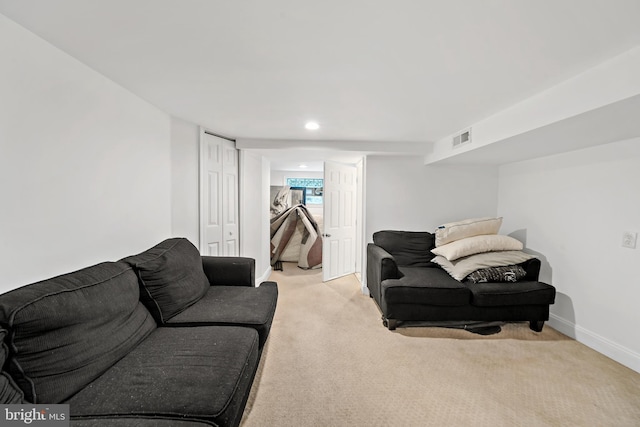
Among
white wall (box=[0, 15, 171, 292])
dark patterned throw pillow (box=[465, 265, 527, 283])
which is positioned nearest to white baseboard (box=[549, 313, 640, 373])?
A: dark patterned throw pillow (box=[465, 265, 527, 283])

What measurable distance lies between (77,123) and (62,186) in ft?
1.28

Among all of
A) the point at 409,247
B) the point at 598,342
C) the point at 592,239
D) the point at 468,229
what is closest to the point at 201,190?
the point at 409,247

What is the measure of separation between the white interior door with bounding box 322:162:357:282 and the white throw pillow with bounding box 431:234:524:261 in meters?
1.72

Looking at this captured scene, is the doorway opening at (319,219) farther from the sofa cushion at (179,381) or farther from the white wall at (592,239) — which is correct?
the sofa cushion at (179,381)

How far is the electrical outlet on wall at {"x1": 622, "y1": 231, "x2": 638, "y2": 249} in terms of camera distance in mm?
2207

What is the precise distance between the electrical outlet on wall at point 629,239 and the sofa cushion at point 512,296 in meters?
0.67

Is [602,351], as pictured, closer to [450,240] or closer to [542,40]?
[450,240]

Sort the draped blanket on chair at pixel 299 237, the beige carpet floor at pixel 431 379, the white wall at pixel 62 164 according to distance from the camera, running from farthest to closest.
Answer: the draped blanket on chair at pixel 299 237 < the beige carpet floor at pixel 431 379 < the white wall at pixel 62 164

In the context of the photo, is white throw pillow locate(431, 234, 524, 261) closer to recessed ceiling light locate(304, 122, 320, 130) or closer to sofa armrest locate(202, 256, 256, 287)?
recessed ceiling light locate(304, 122, 320, 130)

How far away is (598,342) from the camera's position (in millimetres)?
2400

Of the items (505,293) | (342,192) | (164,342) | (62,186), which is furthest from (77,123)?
(505,293)

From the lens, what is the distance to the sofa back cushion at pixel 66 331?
1021 millimetres

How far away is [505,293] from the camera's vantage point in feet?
8.67

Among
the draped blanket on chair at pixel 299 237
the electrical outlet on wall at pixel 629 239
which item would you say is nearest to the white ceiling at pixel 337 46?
the electrical outlet on wall at pixel 629 239
